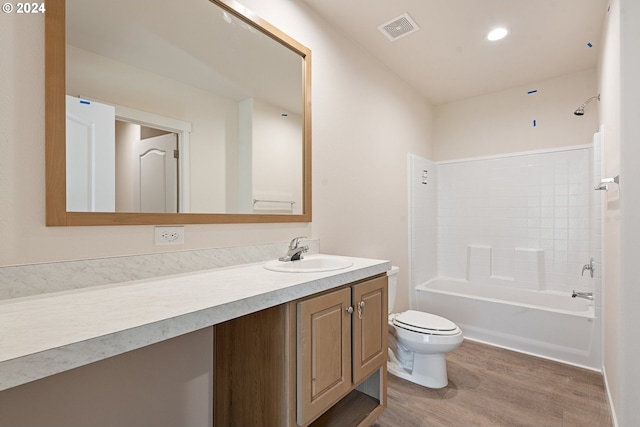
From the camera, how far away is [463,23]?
7.15 feet

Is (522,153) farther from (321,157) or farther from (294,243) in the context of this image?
(294,243)

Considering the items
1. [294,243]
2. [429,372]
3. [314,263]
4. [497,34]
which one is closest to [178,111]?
[294,243]

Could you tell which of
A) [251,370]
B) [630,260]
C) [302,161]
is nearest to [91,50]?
[302,161]

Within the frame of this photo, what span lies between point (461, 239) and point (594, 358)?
1.53m

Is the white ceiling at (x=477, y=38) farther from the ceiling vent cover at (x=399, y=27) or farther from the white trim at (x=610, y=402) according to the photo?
the white trim at (x=610, y=402)

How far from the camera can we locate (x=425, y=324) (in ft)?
7.07

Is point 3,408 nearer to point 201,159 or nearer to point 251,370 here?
point 251,370

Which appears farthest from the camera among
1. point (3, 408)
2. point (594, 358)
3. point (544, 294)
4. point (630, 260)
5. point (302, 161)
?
point (544, 294)

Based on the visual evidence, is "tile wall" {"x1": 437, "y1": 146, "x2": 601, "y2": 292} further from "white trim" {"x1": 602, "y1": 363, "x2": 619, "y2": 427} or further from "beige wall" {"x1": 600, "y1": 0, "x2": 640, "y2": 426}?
"beige wall" {"x1": 600, "y1": 0, "x2": 640, "y2": 426}

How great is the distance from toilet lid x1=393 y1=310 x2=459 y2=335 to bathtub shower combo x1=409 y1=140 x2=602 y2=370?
870 mm

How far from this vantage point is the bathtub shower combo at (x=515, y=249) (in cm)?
254

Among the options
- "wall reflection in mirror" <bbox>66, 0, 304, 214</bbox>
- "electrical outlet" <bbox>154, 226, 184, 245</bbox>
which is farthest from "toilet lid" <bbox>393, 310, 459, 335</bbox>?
"electrical outlet" <bbox>154, 226, 184, 245</bbox>

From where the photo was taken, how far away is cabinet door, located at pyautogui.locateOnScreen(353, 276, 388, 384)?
1426 mm
